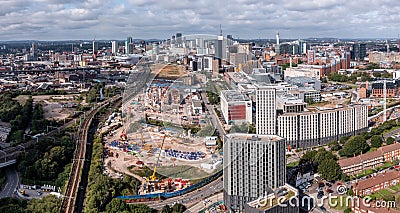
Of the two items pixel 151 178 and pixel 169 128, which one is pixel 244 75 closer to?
pixel 169 128

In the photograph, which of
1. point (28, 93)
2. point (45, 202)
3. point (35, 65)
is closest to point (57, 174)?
point (45, 202)

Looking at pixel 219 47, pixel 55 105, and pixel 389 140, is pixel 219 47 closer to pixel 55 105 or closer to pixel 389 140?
pixel 389 140

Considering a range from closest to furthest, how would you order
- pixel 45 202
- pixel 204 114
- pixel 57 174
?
pixel 204 114
pixel 45 202
pixel 57 174

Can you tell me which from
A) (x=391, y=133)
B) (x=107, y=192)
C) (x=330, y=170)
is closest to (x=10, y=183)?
(x=107, y=192)

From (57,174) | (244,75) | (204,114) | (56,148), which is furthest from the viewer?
(56,148)

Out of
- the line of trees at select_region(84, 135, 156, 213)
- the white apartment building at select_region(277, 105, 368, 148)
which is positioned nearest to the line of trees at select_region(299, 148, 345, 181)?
the white apartment building at select_region(277, 105, 368, 148)

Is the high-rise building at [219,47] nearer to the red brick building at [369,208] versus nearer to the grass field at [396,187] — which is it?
the red brick building at [369,208]

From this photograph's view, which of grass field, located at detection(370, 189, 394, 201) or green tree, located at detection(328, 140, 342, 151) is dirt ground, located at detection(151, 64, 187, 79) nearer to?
grass field, located at detection(370, 189, 394, 201)

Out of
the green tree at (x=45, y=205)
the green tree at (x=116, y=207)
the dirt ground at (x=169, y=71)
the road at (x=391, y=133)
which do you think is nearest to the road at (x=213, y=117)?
the dirt ground at (x=169, y=71)
